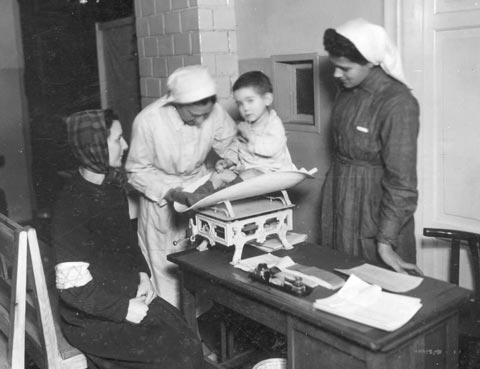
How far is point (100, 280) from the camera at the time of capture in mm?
2615

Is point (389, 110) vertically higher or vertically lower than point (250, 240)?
higher

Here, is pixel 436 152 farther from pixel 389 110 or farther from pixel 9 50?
pixel 9 50

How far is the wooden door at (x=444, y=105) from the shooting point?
9.50ft

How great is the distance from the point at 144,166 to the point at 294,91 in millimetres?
1192

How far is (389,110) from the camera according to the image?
2.65m

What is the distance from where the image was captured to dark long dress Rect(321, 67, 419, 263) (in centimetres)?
262

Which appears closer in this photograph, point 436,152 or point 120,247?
point 120,247

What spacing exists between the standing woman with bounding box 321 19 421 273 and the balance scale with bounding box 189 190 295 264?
306 millimetres

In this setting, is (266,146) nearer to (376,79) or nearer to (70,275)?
(376,79)

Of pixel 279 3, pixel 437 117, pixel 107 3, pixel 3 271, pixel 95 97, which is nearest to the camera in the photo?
pixel 437 117

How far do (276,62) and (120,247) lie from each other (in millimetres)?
1775

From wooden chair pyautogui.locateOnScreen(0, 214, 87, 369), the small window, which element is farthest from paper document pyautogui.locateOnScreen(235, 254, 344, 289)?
the small window

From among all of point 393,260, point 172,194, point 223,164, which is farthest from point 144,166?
point 393,260

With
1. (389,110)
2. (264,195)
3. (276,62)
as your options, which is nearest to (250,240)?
(264,195)
